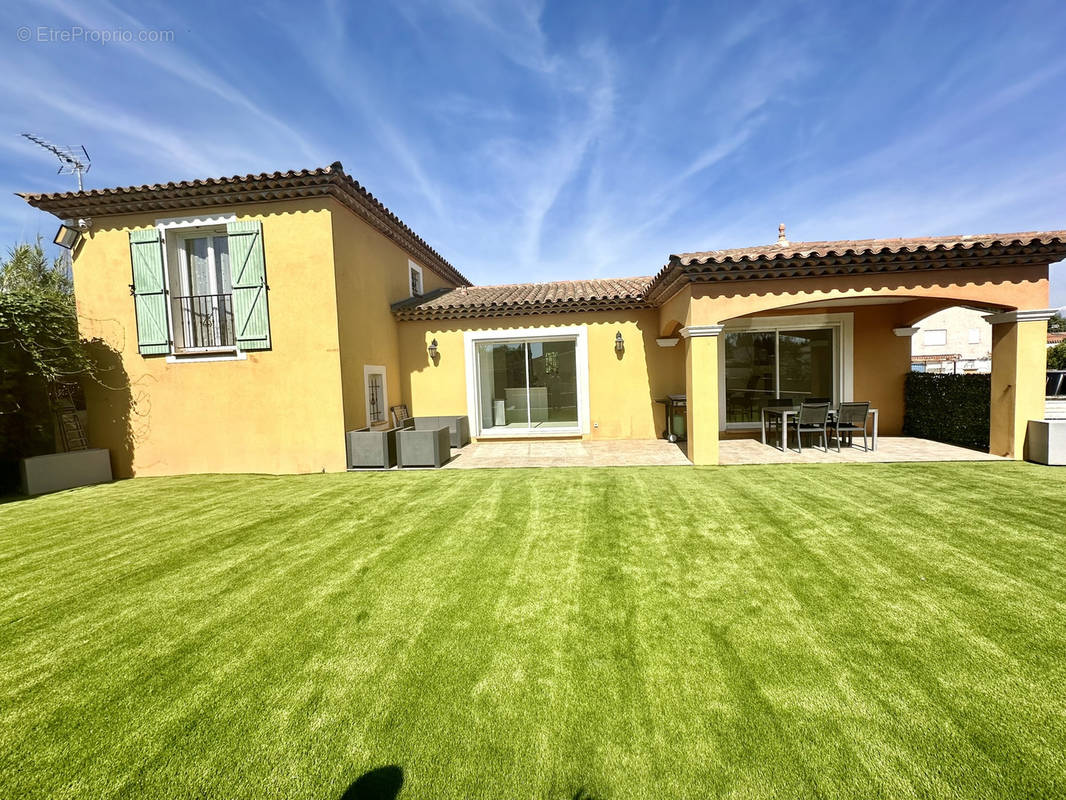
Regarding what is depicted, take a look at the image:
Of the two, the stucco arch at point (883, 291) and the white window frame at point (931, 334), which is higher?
the white window frame at point (931, 334)

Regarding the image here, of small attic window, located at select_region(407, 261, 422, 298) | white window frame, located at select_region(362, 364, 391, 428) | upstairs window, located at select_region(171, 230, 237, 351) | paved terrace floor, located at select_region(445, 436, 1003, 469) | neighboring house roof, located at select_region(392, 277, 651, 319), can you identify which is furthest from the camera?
small attic window, located at select_region(407, 261, 422, 298)

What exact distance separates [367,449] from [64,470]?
18.8ft

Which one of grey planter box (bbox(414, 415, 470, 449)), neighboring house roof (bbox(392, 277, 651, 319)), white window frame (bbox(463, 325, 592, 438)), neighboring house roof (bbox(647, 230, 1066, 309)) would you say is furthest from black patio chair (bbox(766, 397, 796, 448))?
grey planter box (bbox(414, 415, 470, 449))

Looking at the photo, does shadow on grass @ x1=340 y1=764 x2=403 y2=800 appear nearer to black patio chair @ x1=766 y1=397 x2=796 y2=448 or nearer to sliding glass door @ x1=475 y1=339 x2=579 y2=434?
sliding glass door @ x1=475 y1=339 x2=579 y2=434

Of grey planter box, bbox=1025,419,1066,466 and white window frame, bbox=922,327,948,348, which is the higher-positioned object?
white window frame, bbox=922,327,948,348

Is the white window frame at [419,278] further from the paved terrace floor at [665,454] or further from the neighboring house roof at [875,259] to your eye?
the neighboring house roof at [875,259]

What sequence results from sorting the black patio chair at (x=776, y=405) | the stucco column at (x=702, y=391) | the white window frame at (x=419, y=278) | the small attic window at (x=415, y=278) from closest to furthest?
1. the stucco column at (x=702, y=391)
2. the black patio chair at (x=776, y=405)
3. the white window frame at (x=419, y=278)
4. the small attic window at (x=415, y=278)

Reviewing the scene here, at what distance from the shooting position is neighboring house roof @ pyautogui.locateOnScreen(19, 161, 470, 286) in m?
8.45

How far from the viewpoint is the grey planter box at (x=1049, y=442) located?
753cm

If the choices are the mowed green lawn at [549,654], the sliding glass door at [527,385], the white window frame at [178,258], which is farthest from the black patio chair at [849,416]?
the white window frame at [178,258]

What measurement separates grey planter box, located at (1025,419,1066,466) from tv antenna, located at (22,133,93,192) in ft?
82.5

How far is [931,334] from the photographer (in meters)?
32.5

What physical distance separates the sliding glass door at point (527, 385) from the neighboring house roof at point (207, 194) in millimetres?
5189

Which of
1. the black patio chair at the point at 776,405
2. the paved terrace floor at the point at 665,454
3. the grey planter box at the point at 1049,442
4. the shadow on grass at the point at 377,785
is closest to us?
the shadow on grass at the point at 377,785
